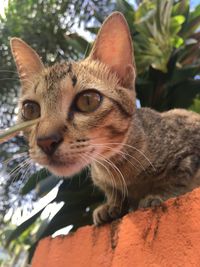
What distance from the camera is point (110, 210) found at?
1.43 m

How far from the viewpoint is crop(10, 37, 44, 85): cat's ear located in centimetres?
156

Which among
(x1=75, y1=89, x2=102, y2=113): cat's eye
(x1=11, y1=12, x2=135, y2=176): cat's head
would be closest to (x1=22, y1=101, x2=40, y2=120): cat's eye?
(x1=11, y1=12, x2=135, y2=176): cat's head

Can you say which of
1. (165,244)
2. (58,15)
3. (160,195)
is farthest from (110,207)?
(58,15)

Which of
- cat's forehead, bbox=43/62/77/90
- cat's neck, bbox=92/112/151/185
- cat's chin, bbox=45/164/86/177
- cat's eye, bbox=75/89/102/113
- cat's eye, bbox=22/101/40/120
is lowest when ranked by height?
cat's neck, bbox=92/112/151/185

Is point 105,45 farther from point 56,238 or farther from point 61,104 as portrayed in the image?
point 56,238

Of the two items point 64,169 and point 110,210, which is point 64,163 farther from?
point 110,210

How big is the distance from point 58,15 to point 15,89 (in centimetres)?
68

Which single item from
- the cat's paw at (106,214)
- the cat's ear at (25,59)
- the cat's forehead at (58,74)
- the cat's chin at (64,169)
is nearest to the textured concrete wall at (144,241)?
the cat's paw at (106,214)

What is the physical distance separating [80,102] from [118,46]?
0.86 feet

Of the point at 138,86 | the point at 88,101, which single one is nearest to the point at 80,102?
the point at 88,101

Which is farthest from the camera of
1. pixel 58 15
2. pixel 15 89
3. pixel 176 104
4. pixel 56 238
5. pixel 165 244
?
pixel 58 15

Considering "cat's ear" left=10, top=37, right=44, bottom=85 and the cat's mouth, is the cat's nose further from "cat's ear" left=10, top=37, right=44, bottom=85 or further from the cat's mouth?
"cat's ear" left=10, top=37, right=44, bottom=85

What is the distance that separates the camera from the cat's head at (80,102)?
A: 3.94 ft

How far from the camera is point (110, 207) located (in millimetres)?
1452
